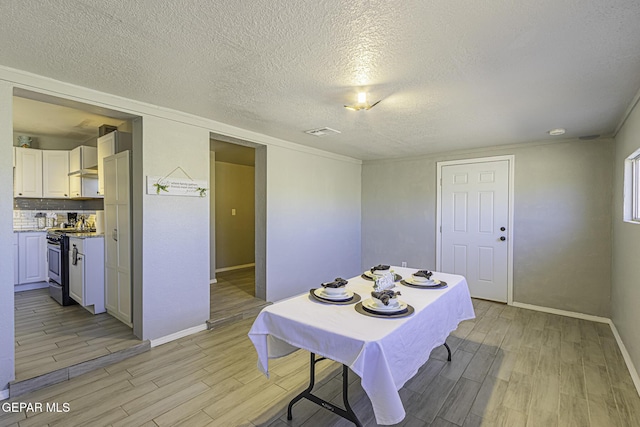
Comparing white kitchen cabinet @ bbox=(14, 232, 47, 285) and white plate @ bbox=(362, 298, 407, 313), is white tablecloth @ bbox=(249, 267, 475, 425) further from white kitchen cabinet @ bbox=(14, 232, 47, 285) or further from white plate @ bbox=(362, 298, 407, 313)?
white kitchen cabinet @ bbox=(14, 232, 47, 285)

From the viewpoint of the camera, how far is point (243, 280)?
5.42 meters

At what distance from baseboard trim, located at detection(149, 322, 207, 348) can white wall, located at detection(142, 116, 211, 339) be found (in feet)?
0.12

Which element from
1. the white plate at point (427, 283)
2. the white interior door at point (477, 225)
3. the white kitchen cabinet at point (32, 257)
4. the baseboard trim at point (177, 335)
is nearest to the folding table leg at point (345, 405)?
the white plate at point (427, 283)

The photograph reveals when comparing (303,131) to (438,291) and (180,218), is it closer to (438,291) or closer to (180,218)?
(180,218)

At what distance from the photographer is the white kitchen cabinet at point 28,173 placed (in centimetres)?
457

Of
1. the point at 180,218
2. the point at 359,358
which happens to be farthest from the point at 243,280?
the point at 359,358

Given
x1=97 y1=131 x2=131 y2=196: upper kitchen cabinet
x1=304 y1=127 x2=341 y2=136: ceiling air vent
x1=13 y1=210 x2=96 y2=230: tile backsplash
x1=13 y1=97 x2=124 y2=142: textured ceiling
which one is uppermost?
x1=13 y1=97 x2=124 y2=142: textured ceiling

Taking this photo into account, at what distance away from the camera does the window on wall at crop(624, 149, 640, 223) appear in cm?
279

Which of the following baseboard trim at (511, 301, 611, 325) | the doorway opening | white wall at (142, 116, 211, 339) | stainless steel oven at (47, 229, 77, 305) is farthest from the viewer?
the doorway opening

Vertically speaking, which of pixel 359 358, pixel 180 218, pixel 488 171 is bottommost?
pixel 359 358

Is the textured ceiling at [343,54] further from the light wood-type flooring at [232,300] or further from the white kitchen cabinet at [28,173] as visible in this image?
the white kitchen cabinet at [28,173]

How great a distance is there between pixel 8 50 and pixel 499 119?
3959 mm

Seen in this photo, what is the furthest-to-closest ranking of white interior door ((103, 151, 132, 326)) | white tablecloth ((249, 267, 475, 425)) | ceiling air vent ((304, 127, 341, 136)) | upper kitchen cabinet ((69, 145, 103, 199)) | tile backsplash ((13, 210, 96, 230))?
1. tile backsplash ((13, 210, 96, 230))
2. upper kitchen cabinet ((69, 145, 103, 199))
3. ceiling air vent ((304, 127, 341, 136))
4. white interior door ((103, 151, 132, 326))
5. white tablecloth ((249, 267, 475, 425))

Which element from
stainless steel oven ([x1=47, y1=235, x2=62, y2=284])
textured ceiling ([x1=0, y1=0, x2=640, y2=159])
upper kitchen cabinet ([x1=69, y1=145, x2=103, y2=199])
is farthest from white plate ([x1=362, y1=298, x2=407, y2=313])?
upper kitchen cabinet ([x1=69, y1=145, x2=103, y2=199])
